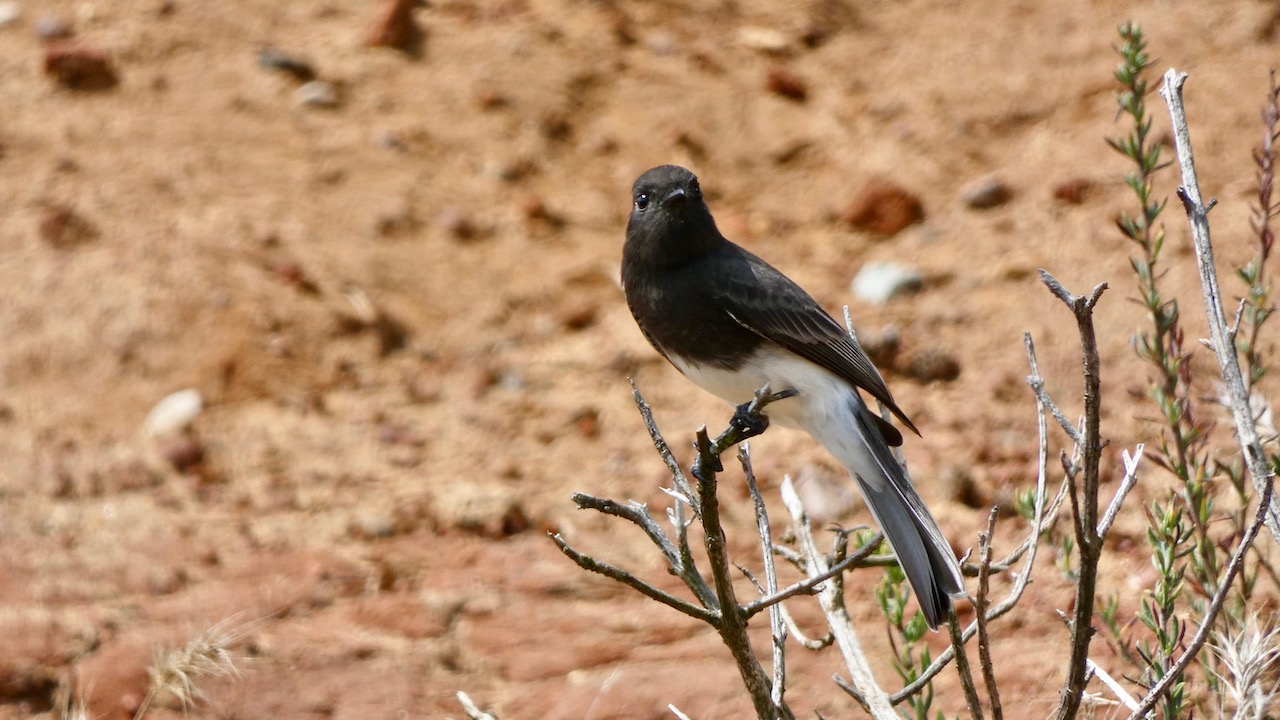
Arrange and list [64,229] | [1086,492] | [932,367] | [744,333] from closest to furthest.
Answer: [1086,492] < [744,333] < [932,367] < [64,229]

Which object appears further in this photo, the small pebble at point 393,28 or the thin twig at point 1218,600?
the small pebble at point 393,28

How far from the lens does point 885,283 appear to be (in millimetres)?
6789

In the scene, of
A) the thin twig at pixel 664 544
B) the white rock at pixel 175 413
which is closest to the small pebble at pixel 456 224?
the white rock at pixel 175 413

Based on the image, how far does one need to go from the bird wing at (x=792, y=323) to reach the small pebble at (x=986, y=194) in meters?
3.20

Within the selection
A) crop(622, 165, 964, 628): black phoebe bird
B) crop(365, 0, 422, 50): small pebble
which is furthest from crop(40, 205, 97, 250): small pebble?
crop(622, 165, 964, 628): black phoebe bird

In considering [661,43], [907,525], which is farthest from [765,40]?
[907,525]

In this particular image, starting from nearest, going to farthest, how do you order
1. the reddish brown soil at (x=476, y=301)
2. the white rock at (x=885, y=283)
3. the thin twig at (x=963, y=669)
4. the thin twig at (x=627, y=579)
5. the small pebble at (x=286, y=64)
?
the thin twig at (x=627, y=579)
the thin twig at (x=963, y=669)
the reddish brown soil at (x=476, y=301)
the white rock at (x=885, y=283)
the small pebble at (x=286, y=64)

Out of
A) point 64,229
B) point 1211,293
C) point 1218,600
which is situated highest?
point 1211,293

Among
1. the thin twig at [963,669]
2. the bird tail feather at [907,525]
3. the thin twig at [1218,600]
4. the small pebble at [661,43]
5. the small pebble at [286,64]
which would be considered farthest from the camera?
the small pebble at [661,43]

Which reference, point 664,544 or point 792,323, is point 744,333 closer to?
point 792,323

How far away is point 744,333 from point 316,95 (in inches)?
171

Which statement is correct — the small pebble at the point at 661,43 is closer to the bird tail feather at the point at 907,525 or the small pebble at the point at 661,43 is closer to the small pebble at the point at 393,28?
the small pebble at the point at 393,28

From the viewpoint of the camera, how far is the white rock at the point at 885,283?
6.76 metres

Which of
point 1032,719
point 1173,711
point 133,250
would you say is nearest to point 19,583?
point 133,250
